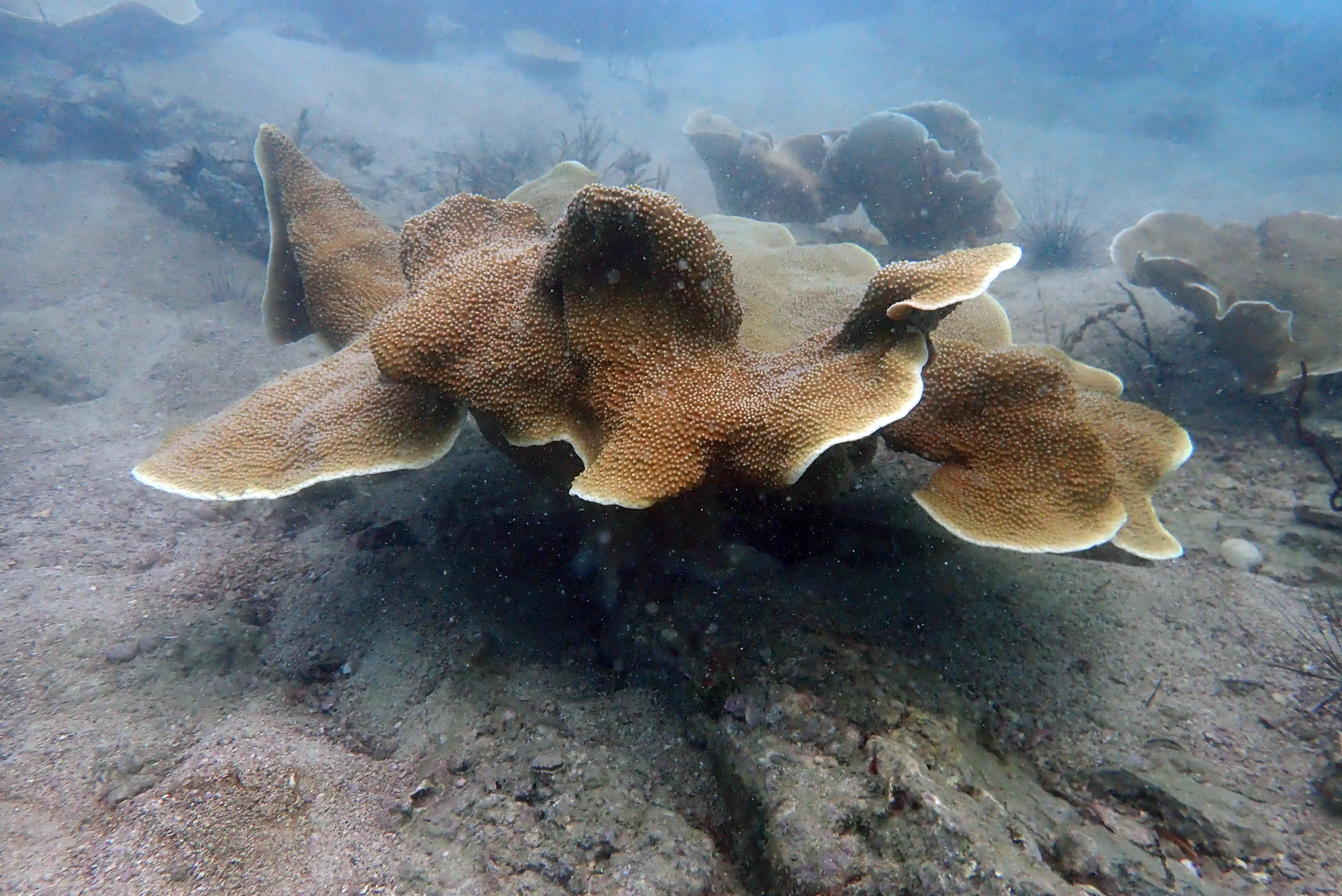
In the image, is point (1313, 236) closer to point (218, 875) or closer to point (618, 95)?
point (218, 875)

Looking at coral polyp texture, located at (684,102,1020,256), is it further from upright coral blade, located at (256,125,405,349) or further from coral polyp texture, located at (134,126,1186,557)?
upright coral blade, located at (256,125,405,349)

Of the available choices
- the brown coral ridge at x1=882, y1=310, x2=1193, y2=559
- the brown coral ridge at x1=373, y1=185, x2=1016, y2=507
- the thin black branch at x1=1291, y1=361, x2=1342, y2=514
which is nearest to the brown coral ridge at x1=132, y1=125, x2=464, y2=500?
the brown coral ridge at x1=373, y1=185, x2=1016, y2=507

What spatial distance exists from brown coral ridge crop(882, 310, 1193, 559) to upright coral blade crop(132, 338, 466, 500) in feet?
6.53

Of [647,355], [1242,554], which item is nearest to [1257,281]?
[1242,554]

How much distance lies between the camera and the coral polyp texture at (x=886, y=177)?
6254 millimetres

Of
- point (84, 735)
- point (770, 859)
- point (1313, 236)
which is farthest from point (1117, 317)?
point (84, 735)

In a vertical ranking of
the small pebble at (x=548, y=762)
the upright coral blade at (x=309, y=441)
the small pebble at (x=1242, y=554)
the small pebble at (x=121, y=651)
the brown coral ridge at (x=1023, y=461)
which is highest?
the brown coral ridge at (x=1023, y=461)

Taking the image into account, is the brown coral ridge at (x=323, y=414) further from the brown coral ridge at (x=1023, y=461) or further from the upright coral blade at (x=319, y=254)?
the brown coral ridge at (x=1023, y=461)

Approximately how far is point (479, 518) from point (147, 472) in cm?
142

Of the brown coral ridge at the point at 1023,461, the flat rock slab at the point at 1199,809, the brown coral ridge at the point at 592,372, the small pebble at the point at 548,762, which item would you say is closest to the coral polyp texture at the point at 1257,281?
the brown coral ridge at the point at 1023,461

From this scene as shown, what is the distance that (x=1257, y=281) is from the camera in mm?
4277

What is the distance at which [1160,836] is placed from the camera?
1.86 metres

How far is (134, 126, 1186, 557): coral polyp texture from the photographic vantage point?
76.0 inches

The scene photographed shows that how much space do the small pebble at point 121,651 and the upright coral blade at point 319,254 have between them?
5.78 ft
